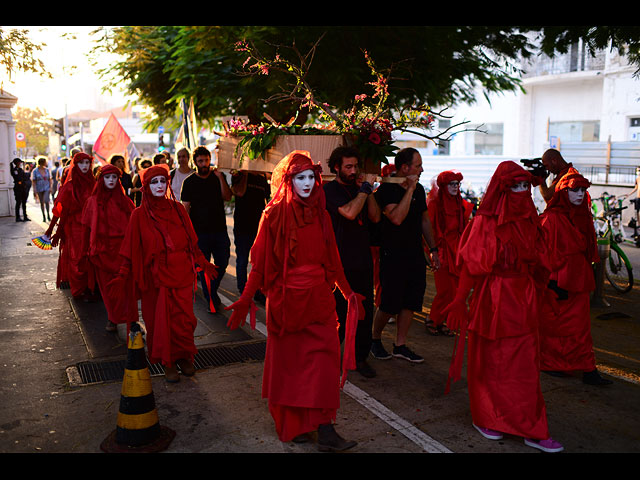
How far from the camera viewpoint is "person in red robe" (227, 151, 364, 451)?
4.28 metres

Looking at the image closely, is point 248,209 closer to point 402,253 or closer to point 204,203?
point 204,203

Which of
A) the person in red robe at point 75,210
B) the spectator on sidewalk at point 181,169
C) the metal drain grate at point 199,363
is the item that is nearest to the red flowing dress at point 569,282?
the metal drain grate at point 199,363

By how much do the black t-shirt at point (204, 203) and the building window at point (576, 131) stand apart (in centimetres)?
2558

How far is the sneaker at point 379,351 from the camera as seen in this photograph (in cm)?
612

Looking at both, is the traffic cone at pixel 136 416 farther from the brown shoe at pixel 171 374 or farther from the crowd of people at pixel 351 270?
the brown shoe at pixel 171 374

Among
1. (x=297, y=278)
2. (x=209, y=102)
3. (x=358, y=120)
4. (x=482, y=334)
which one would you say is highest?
(x=209, y=102)

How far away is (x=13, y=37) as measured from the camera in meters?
10.5

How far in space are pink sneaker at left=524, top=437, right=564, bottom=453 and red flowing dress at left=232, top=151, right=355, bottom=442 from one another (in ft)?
4.44

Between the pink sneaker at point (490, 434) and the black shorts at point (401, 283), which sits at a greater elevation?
the black shorts at point (401, 283)

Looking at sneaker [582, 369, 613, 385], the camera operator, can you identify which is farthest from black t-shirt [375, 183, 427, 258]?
the camera operator

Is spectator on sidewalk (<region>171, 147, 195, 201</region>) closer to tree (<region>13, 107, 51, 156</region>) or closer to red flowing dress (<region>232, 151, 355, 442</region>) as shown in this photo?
red flowing dress (<region>232, 151, 355, 442</region>)

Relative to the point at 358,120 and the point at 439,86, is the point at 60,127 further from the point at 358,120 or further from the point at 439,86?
the point at 358,120

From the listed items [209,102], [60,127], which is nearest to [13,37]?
[209,102]

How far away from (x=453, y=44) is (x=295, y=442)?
7748mm
